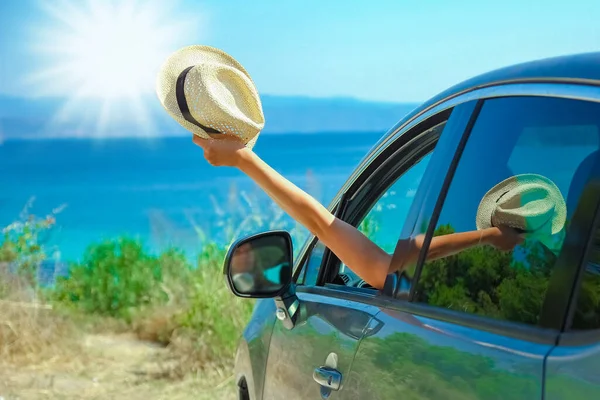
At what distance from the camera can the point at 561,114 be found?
2.04m

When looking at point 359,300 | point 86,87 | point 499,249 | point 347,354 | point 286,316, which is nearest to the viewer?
point 499,249

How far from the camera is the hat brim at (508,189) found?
6.57ft

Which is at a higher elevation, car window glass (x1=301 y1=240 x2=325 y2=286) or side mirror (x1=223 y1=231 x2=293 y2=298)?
car window glass (x1=301 y1=240 x2=325 y2=286)

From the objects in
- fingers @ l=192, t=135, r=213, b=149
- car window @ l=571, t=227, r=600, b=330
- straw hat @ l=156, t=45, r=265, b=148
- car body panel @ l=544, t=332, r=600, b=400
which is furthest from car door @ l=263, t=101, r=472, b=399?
car body panel @ l=544, t=332, r=600, b=400

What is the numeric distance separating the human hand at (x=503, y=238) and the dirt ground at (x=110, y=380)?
5.22m

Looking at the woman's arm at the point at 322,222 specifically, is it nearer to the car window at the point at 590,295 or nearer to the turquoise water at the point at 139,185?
the car window at the point at 590,295

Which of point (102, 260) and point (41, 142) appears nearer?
point (102, 260)

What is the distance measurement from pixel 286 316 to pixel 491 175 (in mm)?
1072

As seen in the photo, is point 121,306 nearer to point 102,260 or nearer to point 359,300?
point 102,260

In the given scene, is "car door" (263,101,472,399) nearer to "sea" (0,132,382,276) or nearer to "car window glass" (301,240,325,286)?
"car window glass" (301,240,325,286)

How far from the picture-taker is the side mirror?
3088 millimetres

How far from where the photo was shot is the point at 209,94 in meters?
2.89

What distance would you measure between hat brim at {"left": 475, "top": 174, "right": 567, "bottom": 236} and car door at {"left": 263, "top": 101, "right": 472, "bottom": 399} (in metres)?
0.23

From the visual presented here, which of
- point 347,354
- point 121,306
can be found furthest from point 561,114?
point 121,306
